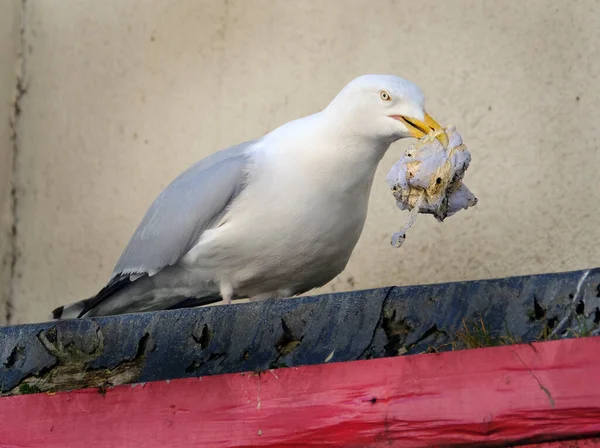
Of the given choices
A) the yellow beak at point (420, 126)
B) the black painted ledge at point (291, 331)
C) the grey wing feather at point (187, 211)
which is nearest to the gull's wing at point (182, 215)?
the grey wing feather at point (187, 211)

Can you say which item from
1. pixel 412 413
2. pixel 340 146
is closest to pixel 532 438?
pixel 412 413

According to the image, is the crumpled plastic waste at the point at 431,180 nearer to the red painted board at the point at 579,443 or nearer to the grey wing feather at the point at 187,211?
the grey wing feather at the point at 187,211

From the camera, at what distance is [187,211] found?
2.77 metres

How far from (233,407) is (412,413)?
29cm

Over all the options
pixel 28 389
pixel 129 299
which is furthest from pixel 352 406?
pixel 129 299

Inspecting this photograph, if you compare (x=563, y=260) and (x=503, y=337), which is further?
(x=563, y=260)

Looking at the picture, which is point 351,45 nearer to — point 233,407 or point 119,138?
point 119,138

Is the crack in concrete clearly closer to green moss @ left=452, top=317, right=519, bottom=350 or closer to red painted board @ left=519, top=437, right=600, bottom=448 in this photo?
green moss @ left=452, top=317, right=519, bottom=350

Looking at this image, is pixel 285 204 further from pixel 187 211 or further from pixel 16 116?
pixel 16 116

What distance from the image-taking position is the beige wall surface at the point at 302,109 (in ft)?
10.8

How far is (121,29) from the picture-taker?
387 cm

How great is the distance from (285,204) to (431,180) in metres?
0.37

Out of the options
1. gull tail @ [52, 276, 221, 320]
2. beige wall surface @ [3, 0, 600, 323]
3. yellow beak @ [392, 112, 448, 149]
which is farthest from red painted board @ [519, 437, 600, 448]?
beige wall surface @ [3, 0, 600, 323]

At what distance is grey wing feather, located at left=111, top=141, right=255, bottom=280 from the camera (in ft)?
8.93
